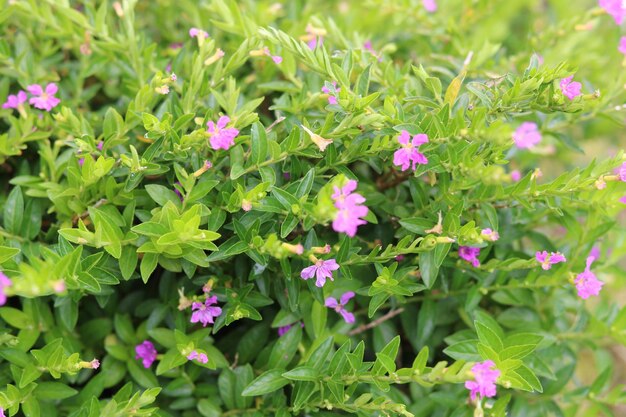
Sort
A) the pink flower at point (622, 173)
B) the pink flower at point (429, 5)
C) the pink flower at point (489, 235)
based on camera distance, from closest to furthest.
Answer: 1. the pink flower at point (489, 235)
2. the pink flower at point (622, 173)
3. the pink flower at point (429, 5)

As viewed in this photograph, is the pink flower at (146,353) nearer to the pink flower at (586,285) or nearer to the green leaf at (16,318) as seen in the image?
the green leaf at (16,318)

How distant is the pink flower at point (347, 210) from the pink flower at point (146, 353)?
782 millimetres

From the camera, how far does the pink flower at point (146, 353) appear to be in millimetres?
1603

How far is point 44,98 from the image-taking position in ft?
5.50

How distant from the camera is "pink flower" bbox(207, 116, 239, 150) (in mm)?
1376

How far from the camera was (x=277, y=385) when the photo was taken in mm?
1467

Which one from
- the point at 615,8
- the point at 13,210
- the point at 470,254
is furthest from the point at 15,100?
the point at 615,8

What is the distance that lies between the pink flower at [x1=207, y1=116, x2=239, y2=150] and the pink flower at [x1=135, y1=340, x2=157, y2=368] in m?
0.62

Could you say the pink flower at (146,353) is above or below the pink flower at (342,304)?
below

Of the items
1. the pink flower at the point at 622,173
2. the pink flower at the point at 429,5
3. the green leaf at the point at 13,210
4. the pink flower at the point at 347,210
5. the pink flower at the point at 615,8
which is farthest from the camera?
the pink flower at the point at 429,5

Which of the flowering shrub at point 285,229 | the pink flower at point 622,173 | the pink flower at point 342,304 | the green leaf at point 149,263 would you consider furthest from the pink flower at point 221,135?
the pink flower at point 622,173

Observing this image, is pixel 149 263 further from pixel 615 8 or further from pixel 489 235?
pixel 615 8

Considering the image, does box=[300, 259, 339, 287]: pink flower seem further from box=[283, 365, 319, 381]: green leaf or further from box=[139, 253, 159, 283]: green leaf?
box=[139, 253, 159, 283]: green leaf

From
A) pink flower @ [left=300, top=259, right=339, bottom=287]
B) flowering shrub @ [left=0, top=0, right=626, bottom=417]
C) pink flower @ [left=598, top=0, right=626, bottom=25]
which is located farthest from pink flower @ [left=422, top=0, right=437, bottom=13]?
pink flower @ [left=300, top=259, right=339, bottom=287]
